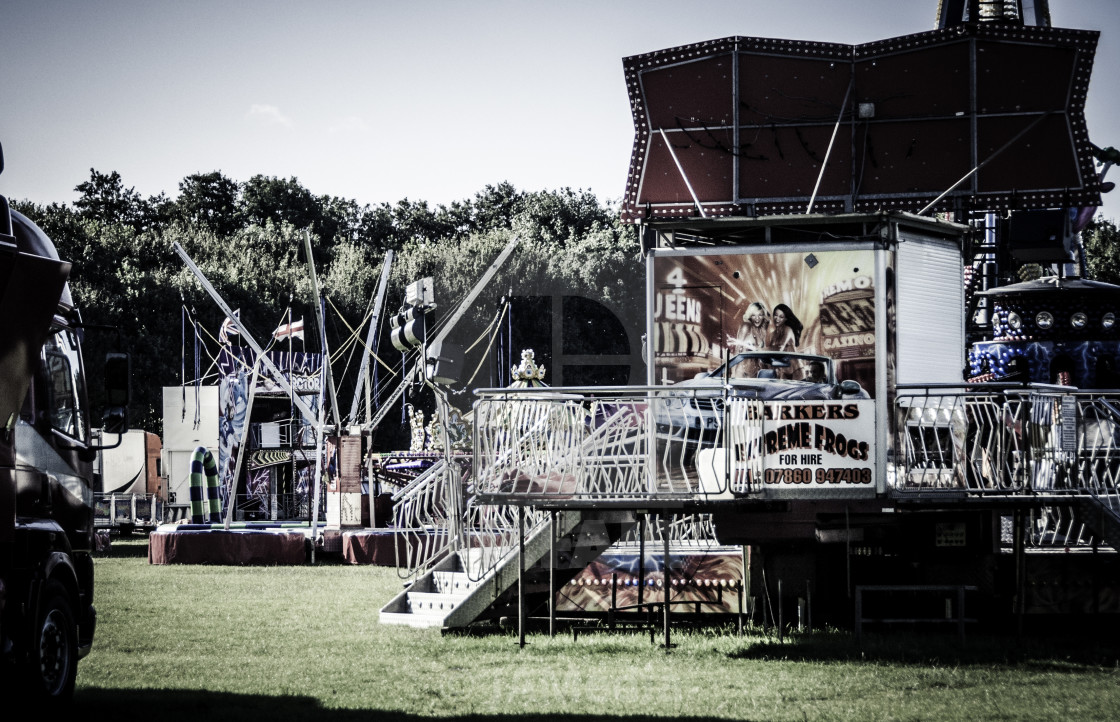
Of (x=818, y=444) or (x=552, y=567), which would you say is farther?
(x=552, y=567)

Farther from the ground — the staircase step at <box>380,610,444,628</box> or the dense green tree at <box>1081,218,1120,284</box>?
the dense green tree at <box>1081,218,1120,284</box>

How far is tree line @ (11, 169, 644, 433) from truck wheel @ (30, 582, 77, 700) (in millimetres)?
35312

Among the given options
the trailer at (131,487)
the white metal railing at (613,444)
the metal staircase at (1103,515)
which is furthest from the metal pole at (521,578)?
the trailer at (131,487)

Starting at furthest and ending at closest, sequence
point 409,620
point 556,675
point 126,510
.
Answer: point 126,510 < point 409,620 < point 556,675

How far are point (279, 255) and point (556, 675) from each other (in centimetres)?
5804

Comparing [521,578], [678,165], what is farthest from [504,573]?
[678,165]

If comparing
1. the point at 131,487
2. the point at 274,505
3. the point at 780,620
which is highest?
the point at 780,620

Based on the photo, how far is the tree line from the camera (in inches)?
2250

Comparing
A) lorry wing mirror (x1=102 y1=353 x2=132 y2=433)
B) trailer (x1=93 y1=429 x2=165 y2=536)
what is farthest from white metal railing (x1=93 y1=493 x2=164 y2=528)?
lorry wing mirror (x1=102 y1=353 x2=132 y2=433)

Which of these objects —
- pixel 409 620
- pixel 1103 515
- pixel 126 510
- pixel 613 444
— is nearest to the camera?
pixel 1103 515

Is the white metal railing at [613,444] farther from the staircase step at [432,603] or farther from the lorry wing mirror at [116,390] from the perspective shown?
the lorry wing mirror at [116,390]

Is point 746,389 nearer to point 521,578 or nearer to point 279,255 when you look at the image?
point 521,578

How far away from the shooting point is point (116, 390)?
39.7 ft

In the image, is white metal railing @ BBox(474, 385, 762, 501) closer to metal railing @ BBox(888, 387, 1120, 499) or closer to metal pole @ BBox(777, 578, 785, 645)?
metal pole @ BBox(777, 578, 785, 645)
